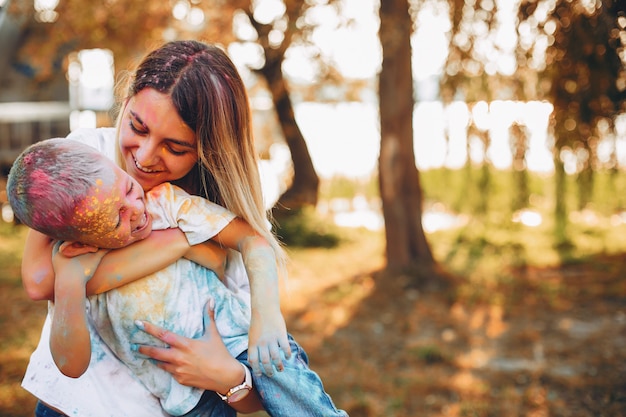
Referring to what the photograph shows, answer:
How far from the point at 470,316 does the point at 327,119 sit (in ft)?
19.6

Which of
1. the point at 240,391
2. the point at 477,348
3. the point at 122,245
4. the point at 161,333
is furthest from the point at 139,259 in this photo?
the point at 477,348

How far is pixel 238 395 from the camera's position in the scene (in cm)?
174

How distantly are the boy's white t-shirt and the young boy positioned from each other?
25 millimetres

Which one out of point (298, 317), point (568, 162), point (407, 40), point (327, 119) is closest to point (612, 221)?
point (568, 162)

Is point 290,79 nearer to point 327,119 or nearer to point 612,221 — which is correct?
point 327,119

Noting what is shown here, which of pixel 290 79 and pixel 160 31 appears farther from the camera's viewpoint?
pixel 290 79

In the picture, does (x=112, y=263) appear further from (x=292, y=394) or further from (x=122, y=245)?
(x=292, y=394)

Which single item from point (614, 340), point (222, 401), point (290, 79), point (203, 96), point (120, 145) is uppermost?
point (290, 79)

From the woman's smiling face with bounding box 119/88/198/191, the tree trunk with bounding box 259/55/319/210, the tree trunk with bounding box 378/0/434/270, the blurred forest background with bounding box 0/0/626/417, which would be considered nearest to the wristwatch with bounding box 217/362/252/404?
the woman's smiling face with bounding box 119/88/198/191

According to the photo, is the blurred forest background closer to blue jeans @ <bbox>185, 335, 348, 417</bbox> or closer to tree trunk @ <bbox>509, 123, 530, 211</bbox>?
tree trunk @ <bbox>509, 123, 530, 211</bbox>

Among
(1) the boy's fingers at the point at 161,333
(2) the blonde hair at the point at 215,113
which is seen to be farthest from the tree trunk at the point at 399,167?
(1) the boy's fingers at the point at 161,333

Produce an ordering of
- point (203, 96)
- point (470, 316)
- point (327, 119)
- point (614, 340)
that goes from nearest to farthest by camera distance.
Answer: point (203, 96)
point (614, 340)
point (470, 316)
point (327, 119)

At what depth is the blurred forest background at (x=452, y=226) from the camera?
473cm

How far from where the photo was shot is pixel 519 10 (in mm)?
5234
